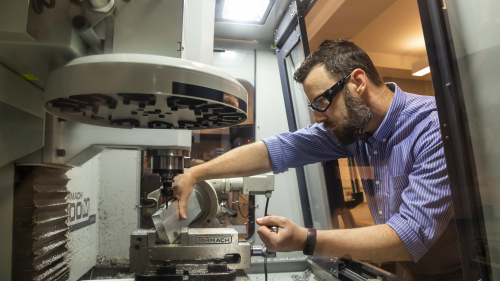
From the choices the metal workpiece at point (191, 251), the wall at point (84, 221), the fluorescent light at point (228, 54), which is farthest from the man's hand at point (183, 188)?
the fluorescent light at point (228, 54)

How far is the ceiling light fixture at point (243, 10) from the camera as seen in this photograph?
6.41ft

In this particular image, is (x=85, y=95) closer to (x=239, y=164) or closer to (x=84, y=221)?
(x=239, y=164)

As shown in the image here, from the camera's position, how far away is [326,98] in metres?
1.39

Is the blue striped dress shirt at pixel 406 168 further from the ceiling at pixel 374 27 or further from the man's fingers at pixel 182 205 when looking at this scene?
the man's fingers at pixel 182 205

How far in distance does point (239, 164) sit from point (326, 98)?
1.92 ft

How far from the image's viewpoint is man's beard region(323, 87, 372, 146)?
53.5 inches

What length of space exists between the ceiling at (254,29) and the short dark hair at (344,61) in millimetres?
768

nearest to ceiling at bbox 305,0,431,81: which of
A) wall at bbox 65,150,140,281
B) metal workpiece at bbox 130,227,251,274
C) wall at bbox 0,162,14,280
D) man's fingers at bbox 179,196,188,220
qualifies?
metal workpiece at bbox 130,227,251,274

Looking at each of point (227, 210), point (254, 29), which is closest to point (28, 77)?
point (227, 210)

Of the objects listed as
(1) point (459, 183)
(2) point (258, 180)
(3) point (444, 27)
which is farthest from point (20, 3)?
(2) point (258, 180)

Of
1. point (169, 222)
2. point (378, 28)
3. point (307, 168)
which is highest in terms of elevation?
point (378, 28)

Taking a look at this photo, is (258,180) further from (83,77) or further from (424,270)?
(83,77)

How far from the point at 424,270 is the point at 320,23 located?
154 cm

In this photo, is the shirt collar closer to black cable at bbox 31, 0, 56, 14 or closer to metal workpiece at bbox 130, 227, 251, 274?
metal workpiece at bbox 130, 227, 251, 274
